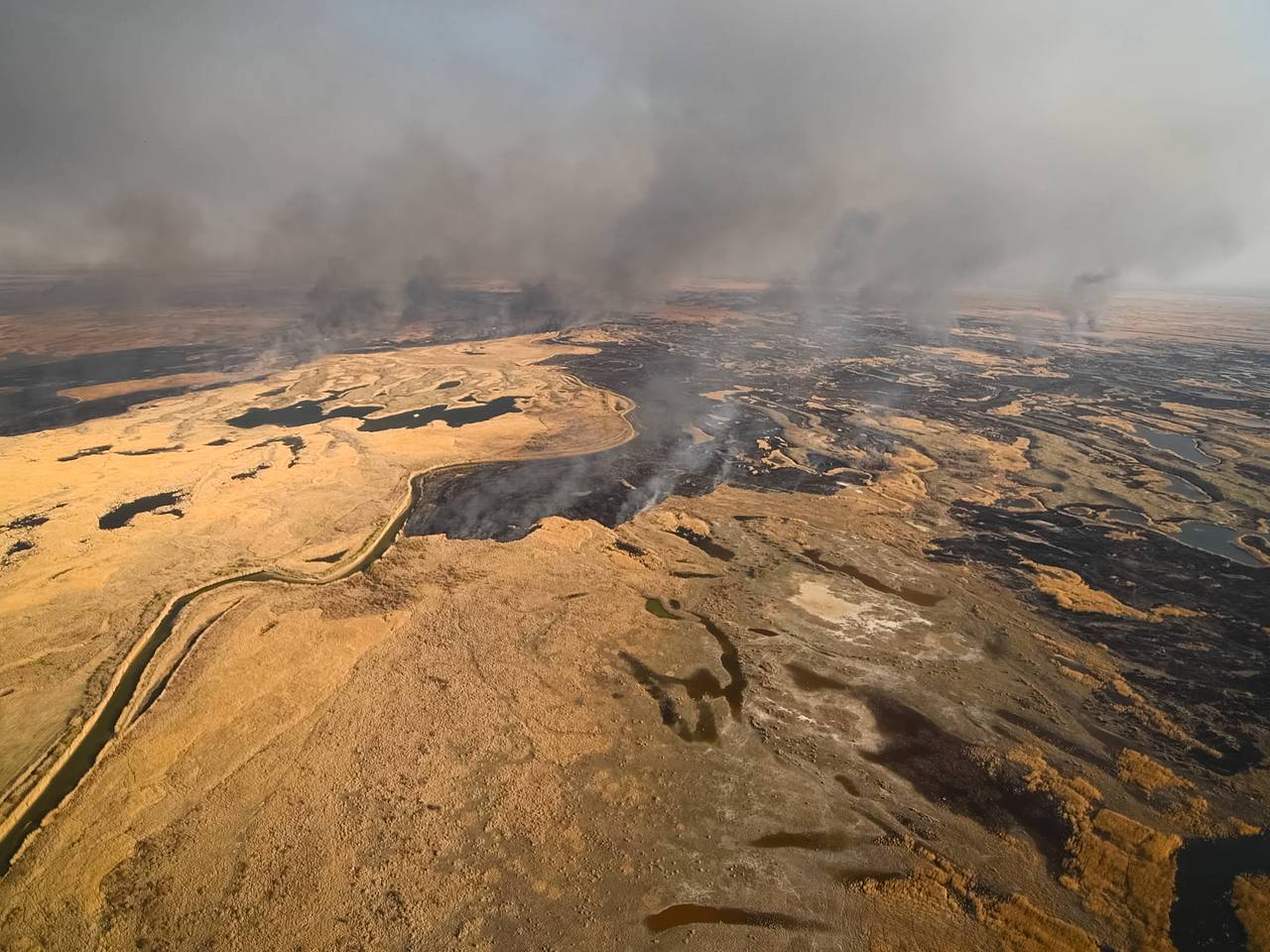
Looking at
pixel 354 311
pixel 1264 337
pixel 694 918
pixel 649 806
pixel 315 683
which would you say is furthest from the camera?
pixel 1264 337

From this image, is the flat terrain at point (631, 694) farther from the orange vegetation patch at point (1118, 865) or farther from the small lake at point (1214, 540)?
the small lake at point (1214, 540)

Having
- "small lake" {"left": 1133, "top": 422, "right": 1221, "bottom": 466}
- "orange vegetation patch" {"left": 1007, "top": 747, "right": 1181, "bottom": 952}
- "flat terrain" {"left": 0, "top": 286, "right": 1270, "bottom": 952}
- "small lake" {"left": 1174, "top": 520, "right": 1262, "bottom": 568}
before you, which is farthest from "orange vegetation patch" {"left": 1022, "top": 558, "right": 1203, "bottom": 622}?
"small lake" {"left": 1133, "top": 422, "right": 1221, "bottom": 466}

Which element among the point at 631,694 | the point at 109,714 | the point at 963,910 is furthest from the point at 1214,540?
the point at 109,714

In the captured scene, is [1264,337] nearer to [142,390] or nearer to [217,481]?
[217,481]

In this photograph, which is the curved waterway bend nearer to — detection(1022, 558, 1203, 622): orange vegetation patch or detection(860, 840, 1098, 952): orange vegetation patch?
detection(860, 840, 1098, 952): orange vegetation patch

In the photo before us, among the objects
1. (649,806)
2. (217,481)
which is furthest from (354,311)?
(649,806)

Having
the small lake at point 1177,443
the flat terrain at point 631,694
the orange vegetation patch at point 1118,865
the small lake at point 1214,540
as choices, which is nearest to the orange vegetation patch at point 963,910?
the flat terrain at point 631,694
